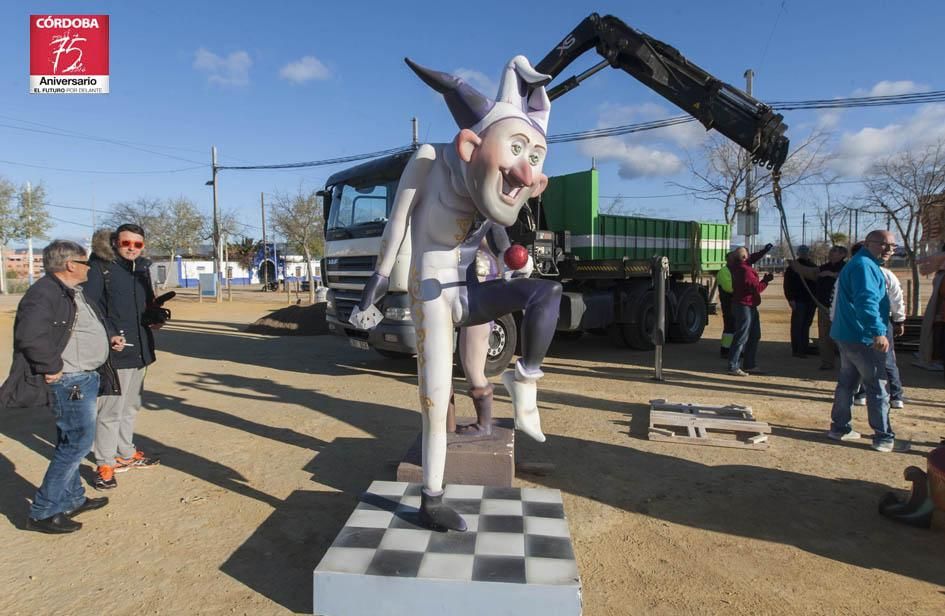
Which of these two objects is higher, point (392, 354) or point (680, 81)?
point (680, 81)

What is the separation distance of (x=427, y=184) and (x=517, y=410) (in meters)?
1.20

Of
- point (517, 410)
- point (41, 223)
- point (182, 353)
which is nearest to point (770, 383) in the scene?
point (517, 410)

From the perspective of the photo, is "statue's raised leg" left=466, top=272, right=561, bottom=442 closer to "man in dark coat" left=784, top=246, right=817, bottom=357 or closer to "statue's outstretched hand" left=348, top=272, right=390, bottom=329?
Answer: "statue's outstretched hand" left=348, top=272, right=390, bottom=329

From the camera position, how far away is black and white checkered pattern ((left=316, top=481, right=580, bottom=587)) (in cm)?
237

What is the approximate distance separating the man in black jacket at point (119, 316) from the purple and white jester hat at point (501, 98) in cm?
249

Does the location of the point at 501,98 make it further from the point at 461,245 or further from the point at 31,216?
the point at 31,216

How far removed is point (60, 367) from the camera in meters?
2.97

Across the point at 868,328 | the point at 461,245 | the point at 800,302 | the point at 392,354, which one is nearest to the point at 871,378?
the point at 868,328

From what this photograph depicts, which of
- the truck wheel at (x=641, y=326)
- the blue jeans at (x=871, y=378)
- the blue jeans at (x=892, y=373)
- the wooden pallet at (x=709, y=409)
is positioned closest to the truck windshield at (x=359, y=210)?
the wooden pallet at (x=709, y=409)

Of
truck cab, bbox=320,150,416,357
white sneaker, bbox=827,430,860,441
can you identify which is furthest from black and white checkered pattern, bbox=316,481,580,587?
truck cab, bbox=320,150,416,357

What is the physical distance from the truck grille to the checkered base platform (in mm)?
4408

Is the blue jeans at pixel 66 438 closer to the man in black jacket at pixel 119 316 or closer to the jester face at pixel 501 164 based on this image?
the man in black jacket at pixel 119 316

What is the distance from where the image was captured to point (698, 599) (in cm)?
251

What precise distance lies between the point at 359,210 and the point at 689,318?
653cm
